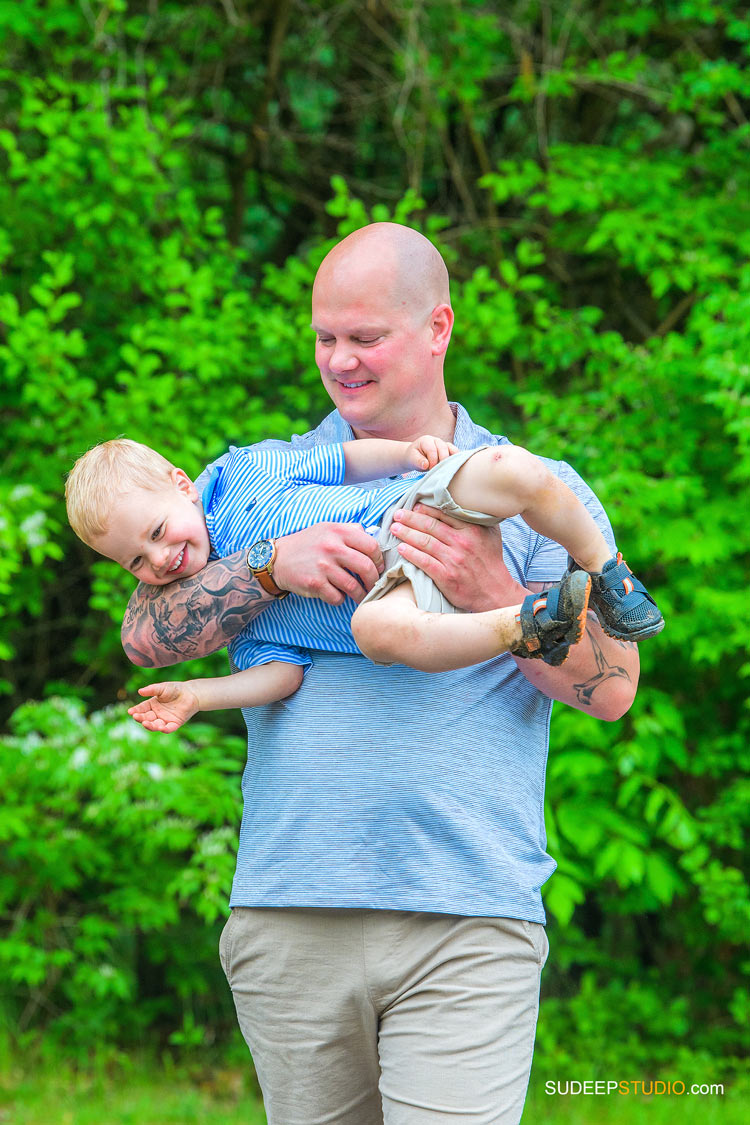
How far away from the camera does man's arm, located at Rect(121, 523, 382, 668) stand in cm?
165

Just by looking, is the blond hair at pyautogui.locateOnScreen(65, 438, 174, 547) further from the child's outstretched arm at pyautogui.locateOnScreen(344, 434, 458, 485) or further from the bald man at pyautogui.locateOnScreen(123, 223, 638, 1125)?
the child's outstretched arm at pyautogui.locateOnScreen(344, 434, 458, 485)

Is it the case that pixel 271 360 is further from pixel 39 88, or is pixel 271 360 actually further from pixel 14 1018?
pixel 14 1018

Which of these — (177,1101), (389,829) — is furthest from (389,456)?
(177,1101)

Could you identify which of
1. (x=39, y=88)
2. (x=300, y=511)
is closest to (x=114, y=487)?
(x=300, y=511)

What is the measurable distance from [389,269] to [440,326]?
136mm

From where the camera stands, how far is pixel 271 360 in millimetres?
4055

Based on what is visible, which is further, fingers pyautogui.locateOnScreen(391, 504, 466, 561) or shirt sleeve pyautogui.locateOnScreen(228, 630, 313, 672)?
shirt sleeve pyautogui.locateOnScreen(228, 630, 313, 672)

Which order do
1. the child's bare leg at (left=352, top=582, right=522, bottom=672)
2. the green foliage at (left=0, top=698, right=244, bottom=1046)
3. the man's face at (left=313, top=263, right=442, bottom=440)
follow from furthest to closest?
the green foliage at (left=0, top=698, right=244, bottom=1046) < the man's face at (left=313, top=263, right=442, bottom=440) < the child's bare leg at (left=352, top=582, right=522, bottom=672)

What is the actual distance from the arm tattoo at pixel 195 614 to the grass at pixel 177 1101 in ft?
8.41

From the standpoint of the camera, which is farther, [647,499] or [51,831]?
[51,831]

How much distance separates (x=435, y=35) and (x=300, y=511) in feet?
11.2

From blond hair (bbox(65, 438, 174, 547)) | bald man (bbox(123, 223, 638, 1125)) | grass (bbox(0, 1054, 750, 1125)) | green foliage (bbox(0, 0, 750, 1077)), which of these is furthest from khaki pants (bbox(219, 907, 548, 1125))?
grass (bbox(0, 1054, 750, 1125))

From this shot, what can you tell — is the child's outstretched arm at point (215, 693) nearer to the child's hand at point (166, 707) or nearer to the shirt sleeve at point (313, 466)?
the child's hand at point (166, 707)

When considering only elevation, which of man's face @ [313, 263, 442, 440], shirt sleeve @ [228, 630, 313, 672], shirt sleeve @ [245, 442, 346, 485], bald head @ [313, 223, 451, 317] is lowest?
shirt sleeve @ [228, 630, 313, 672]
